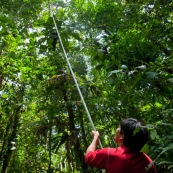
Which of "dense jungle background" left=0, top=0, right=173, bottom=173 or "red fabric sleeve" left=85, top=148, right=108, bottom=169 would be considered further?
"dense jungle background" left=0, top=0, right=173, bottom=173

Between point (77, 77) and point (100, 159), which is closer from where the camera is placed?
point (100, 159)

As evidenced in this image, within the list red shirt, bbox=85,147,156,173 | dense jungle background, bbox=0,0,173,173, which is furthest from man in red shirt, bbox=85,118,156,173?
dense jungle background, bbox=0,0,173,173

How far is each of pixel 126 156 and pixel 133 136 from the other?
0.15m

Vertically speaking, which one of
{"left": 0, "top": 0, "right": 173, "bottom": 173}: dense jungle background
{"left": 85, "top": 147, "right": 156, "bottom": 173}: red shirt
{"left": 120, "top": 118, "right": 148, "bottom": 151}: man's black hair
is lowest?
{"left": 85, "top": 147, "right": 156, "bottom": 173}: red shirt

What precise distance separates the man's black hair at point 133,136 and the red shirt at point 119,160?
0.04 metres

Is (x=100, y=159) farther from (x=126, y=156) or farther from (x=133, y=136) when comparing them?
(x=133, y=136)

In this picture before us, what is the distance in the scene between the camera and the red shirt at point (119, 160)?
155 centimetres

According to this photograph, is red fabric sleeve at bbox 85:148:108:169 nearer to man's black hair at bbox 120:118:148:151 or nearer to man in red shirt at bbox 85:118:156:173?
man in red shirt at bbox 85:118:156:173

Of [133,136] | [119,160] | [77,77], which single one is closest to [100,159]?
[119,160]

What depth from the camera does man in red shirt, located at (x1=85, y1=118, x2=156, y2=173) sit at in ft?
5.09

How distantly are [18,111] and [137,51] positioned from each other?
4.49 meters

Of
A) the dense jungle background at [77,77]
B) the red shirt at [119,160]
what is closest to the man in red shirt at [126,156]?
the red shirt at [119,160]

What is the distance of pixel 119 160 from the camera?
156 cm

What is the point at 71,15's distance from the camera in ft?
36.9
